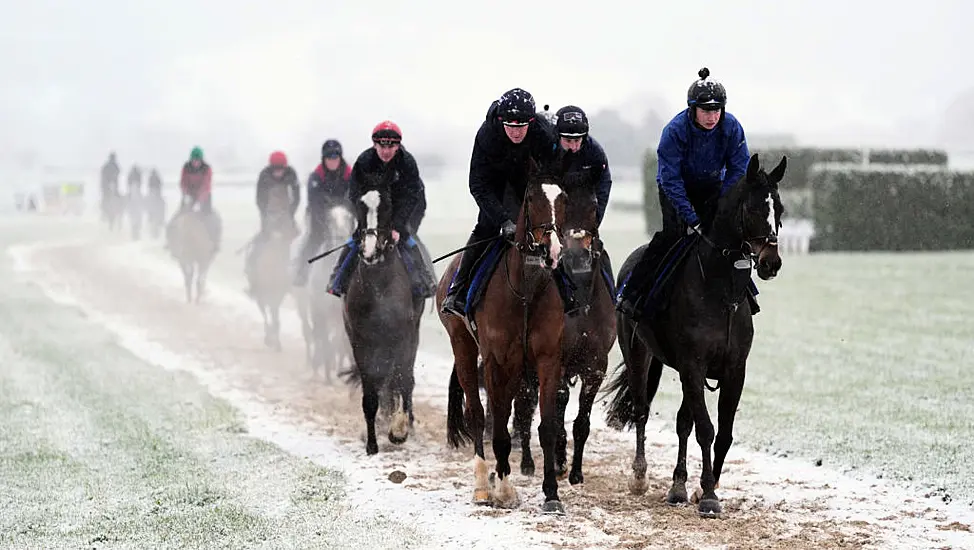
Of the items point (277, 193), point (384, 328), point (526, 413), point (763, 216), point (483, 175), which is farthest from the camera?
point (277, 193)

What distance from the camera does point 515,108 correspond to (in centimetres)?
784

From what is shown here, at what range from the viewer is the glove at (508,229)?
777cm

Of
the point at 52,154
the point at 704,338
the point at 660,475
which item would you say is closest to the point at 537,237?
the point at 704,338

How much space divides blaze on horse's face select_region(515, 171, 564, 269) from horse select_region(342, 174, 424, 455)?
2.82 meters

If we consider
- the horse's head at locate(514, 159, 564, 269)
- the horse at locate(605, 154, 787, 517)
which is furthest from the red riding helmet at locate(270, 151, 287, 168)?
the horse's head at locate(514, 159, 564, 269)

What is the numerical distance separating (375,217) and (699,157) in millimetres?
3057

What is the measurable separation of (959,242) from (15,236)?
2959cm

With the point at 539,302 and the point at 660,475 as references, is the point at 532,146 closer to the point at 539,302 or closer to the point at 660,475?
the point at 539,302

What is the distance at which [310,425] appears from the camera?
11.2 meters

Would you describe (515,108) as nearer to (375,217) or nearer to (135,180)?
(375,217)

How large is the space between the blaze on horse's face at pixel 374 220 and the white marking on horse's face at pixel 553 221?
280cm

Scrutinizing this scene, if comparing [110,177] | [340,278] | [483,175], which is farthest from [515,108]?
[110,177]

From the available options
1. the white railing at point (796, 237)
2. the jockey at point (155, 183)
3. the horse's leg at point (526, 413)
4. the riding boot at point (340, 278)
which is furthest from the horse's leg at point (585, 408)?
the jockey at point (155, 183)

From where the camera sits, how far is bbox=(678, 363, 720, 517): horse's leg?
25.1 feet
